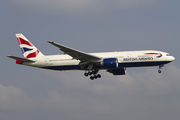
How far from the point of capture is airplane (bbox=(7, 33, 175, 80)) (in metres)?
48.1

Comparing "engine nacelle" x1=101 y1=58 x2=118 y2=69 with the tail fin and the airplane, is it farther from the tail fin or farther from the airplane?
the tail fin

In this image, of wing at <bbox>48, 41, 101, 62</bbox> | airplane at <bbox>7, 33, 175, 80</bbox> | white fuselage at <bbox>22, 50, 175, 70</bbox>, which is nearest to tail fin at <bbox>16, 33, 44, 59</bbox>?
airplane at <bbox>7, 33, 175, 80</bbox>

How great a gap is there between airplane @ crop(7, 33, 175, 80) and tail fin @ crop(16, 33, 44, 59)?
128cm

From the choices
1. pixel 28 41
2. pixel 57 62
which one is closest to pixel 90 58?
pixel 57 62

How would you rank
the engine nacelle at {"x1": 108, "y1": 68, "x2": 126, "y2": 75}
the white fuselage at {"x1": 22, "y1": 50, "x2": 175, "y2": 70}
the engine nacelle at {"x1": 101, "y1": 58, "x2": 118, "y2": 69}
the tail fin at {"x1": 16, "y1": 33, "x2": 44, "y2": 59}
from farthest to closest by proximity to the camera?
1. the tail fin at {"x1": 16, "y1": 33, "x2": 44, "y2": 59}
2. the engine nacelle at {"x1": 108, "y1": 68, "x2": 126, "y2": 75}
3. the white fuselage at {"x1": 22, "y1": 50, "x2": 175, "y2": 70}
4. the engine nacelle at {"x1": 101, "y1": 58, "x2": 118, "y2": 69}

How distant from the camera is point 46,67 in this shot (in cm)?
5300

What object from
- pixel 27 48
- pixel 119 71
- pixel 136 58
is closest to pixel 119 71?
pixel 119 71

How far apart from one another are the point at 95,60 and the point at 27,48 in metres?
14.3

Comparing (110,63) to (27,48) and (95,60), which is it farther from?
(27,48)

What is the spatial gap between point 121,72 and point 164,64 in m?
8.57

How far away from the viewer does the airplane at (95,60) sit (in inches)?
1895

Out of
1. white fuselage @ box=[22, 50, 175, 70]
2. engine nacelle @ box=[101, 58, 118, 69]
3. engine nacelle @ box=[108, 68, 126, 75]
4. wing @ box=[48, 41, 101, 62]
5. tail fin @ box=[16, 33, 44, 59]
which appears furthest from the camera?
tail fin @ box=[16, 33, 44, 59]

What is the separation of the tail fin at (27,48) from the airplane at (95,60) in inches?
50.5

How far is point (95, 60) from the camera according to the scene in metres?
49.1
